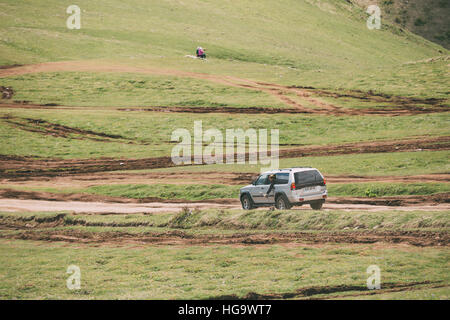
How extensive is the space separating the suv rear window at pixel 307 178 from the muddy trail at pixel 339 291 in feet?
31.9

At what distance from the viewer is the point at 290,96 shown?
71.6m

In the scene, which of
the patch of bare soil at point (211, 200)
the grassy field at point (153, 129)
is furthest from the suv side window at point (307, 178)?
the grassy field at point (153, 129)

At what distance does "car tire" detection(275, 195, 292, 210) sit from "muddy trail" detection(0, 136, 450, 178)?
1782 cm

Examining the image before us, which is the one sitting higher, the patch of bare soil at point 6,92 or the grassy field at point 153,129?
the patch of bare soil at point 6,92

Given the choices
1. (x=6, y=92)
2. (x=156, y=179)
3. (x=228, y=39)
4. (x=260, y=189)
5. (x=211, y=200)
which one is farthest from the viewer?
(x=228, y=39)

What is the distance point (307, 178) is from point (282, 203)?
1.78 meters

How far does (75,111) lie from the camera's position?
68.3m

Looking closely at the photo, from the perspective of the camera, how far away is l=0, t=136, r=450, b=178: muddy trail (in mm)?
45050

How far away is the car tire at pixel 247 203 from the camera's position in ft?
100

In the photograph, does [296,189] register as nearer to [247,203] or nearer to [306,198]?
[306,198]

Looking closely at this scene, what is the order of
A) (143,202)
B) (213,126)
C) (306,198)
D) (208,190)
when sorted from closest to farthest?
(306,198)
(143,202)
(208,190)
(213,126)

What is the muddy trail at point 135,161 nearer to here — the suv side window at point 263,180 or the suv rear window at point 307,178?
the suv side window at point 263,180

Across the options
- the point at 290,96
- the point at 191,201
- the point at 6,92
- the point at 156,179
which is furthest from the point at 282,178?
the point at 6,92

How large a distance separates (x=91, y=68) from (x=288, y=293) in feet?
239
